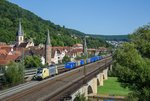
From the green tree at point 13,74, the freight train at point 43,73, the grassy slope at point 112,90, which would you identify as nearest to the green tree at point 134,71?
the green tree at point 13,74

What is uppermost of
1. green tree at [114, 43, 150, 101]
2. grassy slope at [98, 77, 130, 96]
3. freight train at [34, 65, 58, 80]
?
green tree at [114, 43, 150, 101]

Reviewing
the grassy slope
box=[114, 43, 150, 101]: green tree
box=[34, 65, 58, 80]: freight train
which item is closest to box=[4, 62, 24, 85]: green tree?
box=[34, 65, 58, 80]: freight train

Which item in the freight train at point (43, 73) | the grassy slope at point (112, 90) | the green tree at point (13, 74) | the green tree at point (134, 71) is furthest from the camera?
the grassy slope at point (112, 90)

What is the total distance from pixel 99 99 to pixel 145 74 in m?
37.3

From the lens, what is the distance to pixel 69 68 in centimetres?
9625

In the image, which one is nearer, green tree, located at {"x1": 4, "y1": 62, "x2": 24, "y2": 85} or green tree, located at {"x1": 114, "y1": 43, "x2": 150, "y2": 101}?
green tree, located at {"x1": 114, "y1": 43, "x2": 150, "y2": 101}

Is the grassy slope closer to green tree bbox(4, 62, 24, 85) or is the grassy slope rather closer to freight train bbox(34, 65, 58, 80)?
freight train bbox(34, 65, 58, 80)

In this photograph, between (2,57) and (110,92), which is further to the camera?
(2,57)

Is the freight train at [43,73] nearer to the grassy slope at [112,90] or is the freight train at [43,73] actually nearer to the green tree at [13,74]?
the green tree at [13,74]

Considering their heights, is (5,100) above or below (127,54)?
below

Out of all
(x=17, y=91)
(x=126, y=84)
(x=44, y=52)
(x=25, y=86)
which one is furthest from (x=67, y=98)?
(x=44, y=52)

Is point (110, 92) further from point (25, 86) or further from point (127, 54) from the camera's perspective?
point (127, 54)

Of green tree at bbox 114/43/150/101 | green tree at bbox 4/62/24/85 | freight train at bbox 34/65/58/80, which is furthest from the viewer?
freight train at bbox 34/65/58/80

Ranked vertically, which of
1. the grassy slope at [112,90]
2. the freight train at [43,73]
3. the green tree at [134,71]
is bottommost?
the grassy slope at [112,90]
